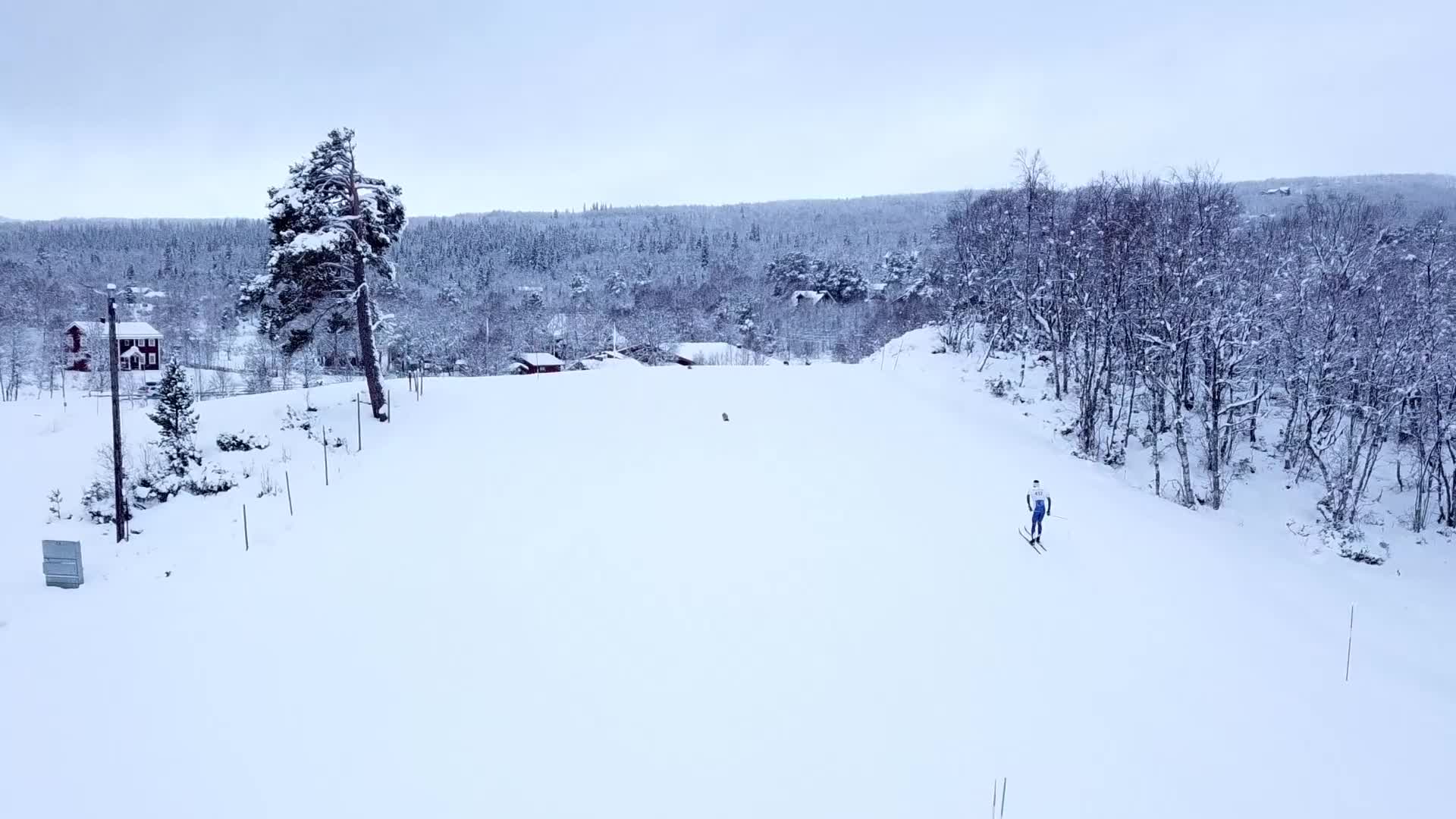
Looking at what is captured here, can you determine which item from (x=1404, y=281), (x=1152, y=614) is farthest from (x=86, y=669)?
(x=1404, y=281)

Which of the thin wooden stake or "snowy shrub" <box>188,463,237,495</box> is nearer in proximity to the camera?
the thin wooden stake

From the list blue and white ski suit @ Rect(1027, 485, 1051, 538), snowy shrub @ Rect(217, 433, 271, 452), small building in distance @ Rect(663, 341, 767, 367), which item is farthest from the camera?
small building in distance @ Rect(663, 341, 767, 367)

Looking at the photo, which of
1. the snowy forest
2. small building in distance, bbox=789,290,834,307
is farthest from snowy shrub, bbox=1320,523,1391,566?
small building in distance, bbox=789,290,834,307

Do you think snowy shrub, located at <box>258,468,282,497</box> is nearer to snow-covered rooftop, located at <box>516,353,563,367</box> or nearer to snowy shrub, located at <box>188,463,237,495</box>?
snowy shrub, located at <box>188,463,237,495</box>

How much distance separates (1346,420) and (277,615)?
44.2 m

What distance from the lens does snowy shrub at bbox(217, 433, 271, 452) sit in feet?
75.0

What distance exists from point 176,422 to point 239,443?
8.05 ft

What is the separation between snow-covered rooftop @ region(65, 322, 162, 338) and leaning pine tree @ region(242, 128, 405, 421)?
167ft

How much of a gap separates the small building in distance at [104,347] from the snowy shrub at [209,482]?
2191 inches

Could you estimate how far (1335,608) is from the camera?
53.7ft

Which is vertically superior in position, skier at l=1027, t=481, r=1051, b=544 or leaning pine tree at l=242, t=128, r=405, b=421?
leaning pine tree at l=242, t=128, r=405, b=421

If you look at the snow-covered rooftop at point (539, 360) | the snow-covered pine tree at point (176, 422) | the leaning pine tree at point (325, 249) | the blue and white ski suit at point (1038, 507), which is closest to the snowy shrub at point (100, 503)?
the snow-covered pine tree at point (176, 422)

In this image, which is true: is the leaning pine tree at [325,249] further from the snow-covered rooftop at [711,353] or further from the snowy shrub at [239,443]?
the snow-covered rooftop at [711,353]

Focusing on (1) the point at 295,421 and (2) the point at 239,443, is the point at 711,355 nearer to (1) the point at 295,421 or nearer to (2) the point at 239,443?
(1) the point at 295,421
